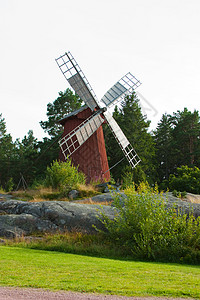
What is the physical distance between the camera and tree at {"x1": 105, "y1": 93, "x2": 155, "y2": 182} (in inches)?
1299

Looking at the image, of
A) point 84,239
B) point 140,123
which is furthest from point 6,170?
point 84,239

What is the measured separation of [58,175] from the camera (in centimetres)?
1678

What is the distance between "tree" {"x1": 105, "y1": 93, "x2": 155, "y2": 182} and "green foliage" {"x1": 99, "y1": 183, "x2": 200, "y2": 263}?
2172cm

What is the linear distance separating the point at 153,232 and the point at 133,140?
992 inches

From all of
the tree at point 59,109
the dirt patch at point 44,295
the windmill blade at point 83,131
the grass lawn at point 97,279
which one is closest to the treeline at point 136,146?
the tree at point 59,109

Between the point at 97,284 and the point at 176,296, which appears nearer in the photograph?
the point at 176,296

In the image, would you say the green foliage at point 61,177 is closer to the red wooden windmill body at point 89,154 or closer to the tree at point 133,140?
the red wooden windmill body at point 89,154

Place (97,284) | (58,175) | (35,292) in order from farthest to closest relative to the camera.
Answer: (58,175)
(97,284)
(35,292)

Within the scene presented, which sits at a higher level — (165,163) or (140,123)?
(140,123)

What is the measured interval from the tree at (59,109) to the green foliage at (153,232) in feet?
104

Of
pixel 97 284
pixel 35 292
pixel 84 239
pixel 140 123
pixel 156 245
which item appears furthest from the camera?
pixel 140 123

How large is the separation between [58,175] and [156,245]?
9023 mm

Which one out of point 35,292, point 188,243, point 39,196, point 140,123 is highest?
point 140,123

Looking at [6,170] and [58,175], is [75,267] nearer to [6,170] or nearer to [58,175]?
[58,175]
